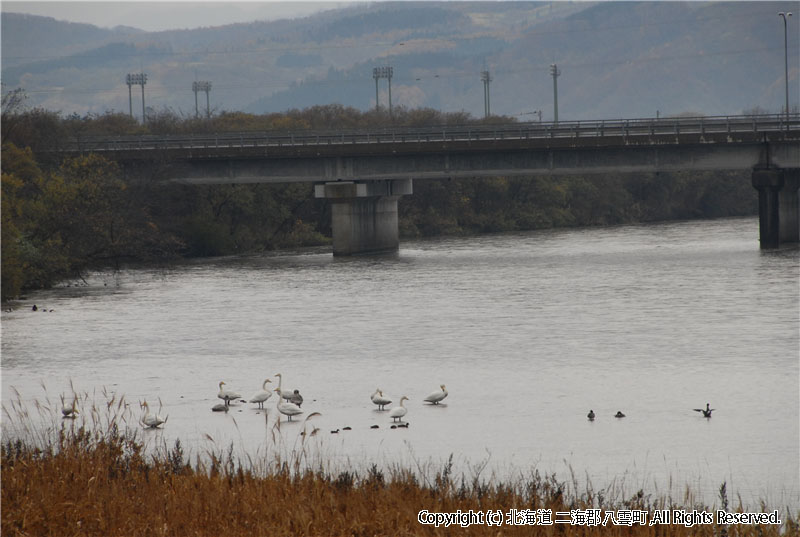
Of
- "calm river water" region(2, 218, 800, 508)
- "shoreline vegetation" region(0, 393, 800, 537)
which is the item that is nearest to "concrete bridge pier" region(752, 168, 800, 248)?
"calm river water" region(2, 218, 800, 508)

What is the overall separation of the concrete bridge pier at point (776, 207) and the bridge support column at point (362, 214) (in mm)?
25187

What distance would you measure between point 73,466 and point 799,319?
27.0 metres

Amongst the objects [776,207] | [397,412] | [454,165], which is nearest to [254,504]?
[397,412]

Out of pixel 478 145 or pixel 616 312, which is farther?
pixel 478 145

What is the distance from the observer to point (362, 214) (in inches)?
3061

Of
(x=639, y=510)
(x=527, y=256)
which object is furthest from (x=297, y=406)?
(x=527, y=256)

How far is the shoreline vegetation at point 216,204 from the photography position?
176 ft

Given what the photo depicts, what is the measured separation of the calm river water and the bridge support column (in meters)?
15.9

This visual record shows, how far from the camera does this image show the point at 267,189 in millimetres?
87938

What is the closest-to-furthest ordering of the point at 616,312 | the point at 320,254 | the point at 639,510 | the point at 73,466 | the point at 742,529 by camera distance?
the point at 742,529 → the point at 639,510 → the point at 73,466 → the point at 616,312 → the point at 320,254

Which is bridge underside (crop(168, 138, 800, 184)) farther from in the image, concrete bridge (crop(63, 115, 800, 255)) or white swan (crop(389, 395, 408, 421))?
white swan (crop(389, 395, 408, 421))

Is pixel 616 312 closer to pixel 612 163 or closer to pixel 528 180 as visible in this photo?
pixel 612 163

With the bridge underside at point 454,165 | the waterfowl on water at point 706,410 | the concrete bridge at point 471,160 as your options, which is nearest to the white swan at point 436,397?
the waterfowl on water at point 706,410

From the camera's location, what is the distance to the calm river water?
1892 cm
